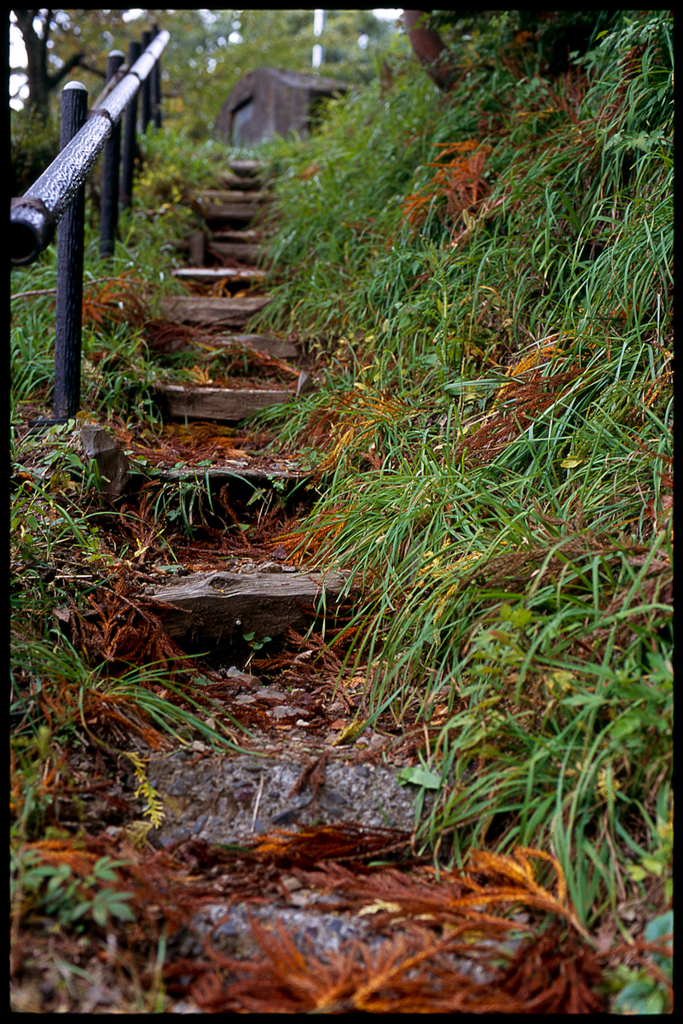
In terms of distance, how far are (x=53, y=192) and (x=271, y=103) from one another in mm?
8523

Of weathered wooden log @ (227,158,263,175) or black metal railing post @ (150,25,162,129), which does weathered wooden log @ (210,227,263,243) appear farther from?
black metal railing post @ (150,25,162,129)

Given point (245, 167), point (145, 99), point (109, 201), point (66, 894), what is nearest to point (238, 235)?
point (109, 201)

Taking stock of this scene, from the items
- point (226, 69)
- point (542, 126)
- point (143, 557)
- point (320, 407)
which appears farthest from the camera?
point (226, 69)

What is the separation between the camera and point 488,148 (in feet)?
10.2

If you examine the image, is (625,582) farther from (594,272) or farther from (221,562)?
(594,272)

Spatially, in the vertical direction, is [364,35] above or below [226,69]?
above

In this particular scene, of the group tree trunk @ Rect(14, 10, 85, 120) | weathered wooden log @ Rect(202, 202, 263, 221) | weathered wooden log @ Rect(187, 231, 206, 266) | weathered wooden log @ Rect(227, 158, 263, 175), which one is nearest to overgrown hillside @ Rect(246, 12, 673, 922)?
weathered wooden log @ Rect(187, 231, 206, 266)

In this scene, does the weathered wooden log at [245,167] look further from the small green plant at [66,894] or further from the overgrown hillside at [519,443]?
the small green plant at [66,894]

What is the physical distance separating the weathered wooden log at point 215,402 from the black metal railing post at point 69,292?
0.47 meters

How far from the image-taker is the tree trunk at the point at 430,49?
3.75 metres

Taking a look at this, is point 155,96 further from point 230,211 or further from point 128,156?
point 128,156

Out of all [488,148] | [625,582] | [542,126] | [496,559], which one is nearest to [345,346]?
[488,148]

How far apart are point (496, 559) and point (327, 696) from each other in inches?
21.5

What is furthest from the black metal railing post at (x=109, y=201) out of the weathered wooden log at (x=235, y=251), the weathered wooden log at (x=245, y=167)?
the weathered wooden log at (x=245, y=167)
